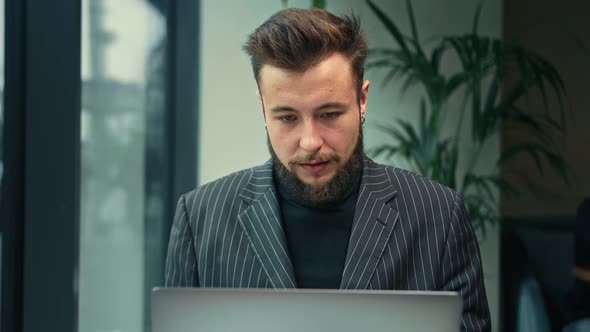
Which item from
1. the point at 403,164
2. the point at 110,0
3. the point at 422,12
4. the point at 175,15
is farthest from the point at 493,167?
the point at 110,0

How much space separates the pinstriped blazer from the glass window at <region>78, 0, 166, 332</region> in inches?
23.2

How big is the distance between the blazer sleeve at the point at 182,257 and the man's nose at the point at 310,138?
0.85 feet

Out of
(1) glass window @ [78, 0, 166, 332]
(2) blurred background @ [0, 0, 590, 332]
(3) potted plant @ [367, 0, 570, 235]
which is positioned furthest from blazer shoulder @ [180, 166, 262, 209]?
(3) potted plant @ [367, 0, 570, 235]

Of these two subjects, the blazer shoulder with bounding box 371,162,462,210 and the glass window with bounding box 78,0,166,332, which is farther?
the glass window with bounding box 78,0,166,332

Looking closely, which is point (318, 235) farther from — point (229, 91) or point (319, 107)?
point (229, 91)

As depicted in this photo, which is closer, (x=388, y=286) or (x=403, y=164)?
(x=388, y=286)

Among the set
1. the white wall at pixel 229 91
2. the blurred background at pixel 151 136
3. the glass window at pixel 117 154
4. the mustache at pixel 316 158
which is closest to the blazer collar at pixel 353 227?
the mustache at pixel 316 158

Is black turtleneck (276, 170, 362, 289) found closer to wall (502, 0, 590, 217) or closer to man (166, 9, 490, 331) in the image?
man (166, 9, 490, 331)

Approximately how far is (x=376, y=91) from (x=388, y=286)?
1.98m

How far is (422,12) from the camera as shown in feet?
10.1

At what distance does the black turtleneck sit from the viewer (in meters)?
1.14

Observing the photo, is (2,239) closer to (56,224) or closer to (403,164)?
(56,224)

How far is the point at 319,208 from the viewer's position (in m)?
1.19

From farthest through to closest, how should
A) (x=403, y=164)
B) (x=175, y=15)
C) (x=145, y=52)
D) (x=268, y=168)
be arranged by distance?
(x=403, y=164) → (x=175, y=15) → (x=145, y=52) → (x=268, y=168)
